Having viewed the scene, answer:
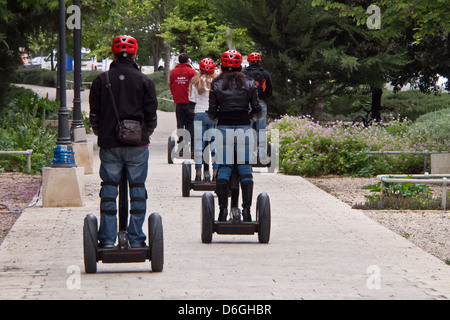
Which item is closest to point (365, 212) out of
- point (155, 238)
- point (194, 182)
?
point (194, 182)

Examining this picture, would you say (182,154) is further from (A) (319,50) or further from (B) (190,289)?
(B) (190,289)

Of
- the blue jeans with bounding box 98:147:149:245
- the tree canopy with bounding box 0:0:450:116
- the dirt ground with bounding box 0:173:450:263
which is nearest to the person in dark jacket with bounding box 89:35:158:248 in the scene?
the blue jeans with bounding box 98:147:149:245

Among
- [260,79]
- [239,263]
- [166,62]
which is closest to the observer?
[239,263]

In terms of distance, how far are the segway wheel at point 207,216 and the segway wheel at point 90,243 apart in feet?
5.72

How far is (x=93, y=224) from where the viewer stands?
7.12 metres

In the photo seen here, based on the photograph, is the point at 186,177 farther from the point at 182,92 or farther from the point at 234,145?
the point at 234,145

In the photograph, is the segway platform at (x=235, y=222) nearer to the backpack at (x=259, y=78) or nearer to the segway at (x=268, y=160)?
the backpack at (x=259, y=78)

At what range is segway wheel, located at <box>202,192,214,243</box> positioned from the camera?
28.4 ft

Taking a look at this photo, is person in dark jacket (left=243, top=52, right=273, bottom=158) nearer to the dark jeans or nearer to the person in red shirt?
the dark jeans

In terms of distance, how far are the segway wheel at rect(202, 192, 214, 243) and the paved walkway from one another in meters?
0.12

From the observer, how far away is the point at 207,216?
8703 millimetres

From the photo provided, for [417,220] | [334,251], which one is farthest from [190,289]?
[417,220]

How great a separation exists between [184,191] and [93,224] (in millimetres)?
5496

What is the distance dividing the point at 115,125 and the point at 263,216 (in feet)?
7.35
